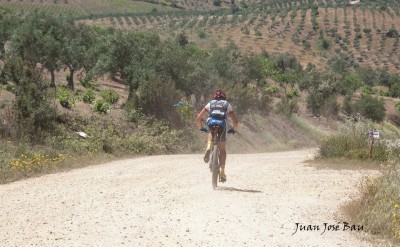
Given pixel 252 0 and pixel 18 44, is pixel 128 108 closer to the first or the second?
pixel 18 44

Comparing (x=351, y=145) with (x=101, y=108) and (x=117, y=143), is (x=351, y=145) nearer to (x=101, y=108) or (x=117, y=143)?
(x=117, y=143)

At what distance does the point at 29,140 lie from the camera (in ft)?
59.1

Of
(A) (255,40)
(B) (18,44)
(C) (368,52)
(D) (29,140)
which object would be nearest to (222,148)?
(D) (29,140)

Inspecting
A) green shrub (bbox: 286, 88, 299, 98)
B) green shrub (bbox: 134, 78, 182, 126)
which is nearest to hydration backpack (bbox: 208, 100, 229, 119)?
green shrub (bbox: 134, 78, 182, 126)

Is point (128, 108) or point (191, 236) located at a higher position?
point (191, 236)

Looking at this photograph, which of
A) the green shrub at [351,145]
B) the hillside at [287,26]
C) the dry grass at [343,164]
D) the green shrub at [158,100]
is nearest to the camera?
the dry grass at [343,164]

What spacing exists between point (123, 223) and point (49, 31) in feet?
101

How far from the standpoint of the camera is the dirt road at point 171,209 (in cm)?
635

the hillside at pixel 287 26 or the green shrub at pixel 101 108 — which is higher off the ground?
the hillside at pixel 287 26

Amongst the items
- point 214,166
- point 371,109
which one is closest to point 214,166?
point 214,166

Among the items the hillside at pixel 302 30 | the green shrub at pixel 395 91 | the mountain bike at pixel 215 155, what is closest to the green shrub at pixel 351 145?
the mountain bike at pixel 215 155

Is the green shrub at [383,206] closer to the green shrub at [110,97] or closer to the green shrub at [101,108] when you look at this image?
the green shrub at [101,108]

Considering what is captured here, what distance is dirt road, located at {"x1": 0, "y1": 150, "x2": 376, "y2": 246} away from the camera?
6.35 meters

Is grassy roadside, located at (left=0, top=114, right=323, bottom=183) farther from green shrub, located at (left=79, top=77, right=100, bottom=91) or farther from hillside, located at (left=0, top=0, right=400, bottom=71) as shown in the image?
hillside, located at (left=0, top=0, right=400, bottom=71)
